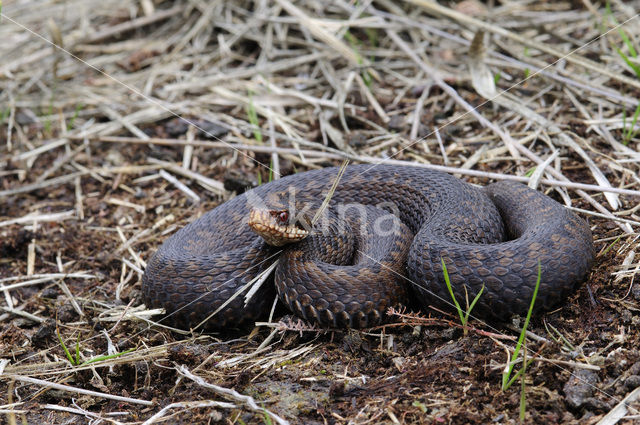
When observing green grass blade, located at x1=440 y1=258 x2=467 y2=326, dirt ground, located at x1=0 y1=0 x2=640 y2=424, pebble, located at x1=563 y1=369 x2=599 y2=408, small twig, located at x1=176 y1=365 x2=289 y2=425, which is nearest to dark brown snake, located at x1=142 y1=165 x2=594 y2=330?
green grass blade, located at x1=440 y1=258 x2=467 y2=326

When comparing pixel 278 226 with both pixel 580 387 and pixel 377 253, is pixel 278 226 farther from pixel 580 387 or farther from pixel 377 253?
pixel 580 387

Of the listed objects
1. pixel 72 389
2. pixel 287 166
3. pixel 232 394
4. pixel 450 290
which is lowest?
pixel 72 389

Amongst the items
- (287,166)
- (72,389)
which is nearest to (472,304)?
(72,389)

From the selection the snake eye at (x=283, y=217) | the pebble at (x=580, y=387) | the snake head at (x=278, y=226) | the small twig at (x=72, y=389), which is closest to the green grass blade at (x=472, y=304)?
the pebble at (x=580, y=387)

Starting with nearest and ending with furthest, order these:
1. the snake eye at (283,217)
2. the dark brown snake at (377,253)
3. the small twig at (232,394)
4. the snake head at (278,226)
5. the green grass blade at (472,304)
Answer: the small twig at (232,394), the green grass blade at (472,304), the dark brown snake at (377,253), the snake head at (278,226), the snake eye at (283,217)

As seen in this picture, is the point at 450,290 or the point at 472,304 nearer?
the point at 472,304

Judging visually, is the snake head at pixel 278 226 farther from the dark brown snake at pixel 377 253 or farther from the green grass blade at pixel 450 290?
the green grass blade at pixel 450 290
